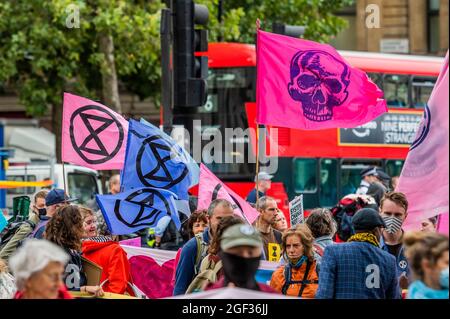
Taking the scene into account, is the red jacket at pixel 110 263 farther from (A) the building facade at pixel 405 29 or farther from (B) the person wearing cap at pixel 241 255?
(A) the building facade at pixel 405 29

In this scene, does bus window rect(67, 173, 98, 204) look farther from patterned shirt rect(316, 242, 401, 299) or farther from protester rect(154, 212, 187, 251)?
patterned shirt rect(316, 242, 401, 299)

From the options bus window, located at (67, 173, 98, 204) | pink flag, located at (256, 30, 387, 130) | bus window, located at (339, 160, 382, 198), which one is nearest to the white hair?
pink flag, located at (256, 30, 387, 130)

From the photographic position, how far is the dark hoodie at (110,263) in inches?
358

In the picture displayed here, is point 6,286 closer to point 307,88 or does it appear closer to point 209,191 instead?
point 209,191

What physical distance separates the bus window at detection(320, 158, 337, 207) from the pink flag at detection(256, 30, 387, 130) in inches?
452

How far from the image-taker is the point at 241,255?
6121 millimetres

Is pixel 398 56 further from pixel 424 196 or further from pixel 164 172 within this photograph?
pixel 424 196

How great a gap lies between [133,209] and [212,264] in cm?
267

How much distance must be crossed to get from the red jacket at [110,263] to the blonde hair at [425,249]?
11.7ft

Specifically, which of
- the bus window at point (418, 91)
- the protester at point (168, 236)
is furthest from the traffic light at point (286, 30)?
the bus window at point (418, 91)

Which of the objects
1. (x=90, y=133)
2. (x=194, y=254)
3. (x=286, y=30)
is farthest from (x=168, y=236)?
(x=194, y=254)
